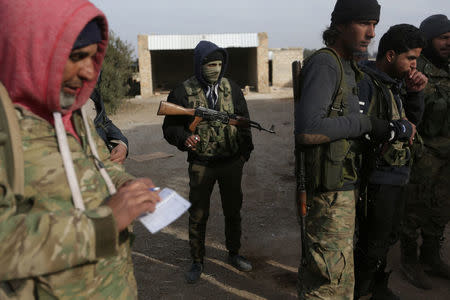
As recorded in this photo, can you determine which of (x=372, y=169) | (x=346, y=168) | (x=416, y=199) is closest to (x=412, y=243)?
(x=416, y=199)

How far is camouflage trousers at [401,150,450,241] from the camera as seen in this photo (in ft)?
10.4

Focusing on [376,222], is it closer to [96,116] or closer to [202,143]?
[202,143]

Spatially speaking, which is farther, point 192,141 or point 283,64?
point 283,64

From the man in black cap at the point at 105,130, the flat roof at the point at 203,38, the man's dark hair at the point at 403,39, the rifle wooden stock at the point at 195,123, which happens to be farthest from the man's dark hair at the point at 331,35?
the flat roof at the point at 203,38

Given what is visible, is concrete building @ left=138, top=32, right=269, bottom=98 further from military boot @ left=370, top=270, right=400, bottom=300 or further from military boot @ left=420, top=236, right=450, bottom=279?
military boot @ left=370, top=270, right=400, bottom=300

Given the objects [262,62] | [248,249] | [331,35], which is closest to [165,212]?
[331,35]

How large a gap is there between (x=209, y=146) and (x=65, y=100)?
6.86 ft

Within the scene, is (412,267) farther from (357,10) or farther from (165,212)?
(165,212)

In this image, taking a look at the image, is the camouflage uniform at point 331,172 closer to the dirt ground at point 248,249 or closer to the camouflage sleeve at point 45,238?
the dirt ground at point 248,249

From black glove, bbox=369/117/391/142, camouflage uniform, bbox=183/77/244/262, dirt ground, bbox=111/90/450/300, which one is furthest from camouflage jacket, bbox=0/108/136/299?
dirt ground, bbox=111/90/450/300

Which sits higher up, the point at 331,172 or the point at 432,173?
the point at 331,172

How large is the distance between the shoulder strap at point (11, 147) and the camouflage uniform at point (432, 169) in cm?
314

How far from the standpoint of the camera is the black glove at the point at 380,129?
2092mm

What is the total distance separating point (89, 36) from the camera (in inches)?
43.7
